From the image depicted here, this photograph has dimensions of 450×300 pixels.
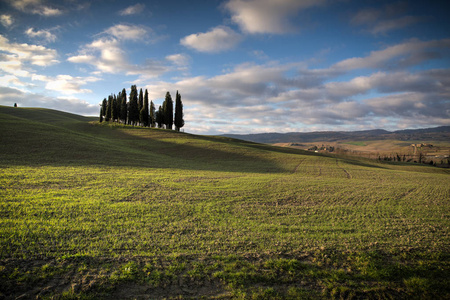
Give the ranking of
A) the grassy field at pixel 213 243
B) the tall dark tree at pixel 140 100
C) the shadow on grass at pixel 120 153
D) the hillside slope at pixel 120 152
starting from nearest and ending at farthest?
the grassy field at pixel 213 243, the shadow on grass at pixel 120 153, the hillside slope at pixel 120 152, the tall dark tree at pixel 140 100

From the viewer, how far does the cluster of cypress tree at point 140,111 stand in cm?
7622

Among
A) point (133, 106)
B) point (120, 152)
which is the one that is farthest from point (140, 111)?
point (120, 152)

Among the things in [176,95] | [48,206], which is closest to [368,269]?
[48,206]

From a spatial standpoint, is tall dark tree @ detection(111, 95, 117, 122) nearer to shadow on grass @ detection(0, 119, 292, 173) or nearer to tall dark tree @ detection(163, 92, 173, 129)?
tall dark tree @ detection(163, 92, 173, 129)

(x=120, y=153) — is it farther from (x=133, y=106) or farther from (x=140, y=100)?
(x=140, y=100)

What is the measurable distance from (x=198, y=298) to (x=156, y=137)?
183ft

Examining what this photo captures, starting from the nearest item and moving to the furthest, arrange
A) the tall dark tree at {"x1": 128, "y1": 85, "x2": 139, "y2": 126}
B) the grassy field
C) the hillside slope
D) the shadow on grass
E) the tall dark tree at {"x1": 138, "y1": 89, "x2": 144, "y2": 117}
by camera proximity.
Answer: the grassy field → the shadow on grass → the hillside slope → the tall dark tree at {"x1": 128, "y1": 85, "x2": 139, "y2": 126} → the tall dark tree at {"x1": 138, "y1": 89, "x2": 144, "y2": 117}

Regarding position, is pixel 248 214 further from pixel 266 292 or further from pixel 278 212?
pixel 266 292

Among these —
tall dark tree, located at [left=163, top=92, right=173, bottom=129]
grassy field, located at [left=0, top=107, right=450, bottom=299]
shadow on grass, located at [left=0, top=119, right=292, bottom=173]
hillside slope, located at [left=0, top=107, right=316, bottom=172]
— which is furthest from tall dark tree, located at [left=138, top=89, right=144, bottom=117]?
grassy field, located at [left=0, top=107, right=450, bottom=299]

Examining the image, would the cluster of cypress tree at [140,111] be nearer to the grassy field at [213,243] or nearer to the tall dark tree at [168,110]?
the tall dark tree at [168,110]

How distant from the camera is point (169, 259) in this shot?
22.5 feet

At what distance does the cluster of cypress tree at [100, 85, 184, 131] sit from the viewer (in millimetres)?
76225

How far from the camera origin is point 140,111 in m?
76.1

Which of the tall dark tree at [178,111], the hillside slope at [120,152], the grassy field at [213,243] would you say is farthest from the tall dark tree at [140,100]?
the grassy field at [213,243]
